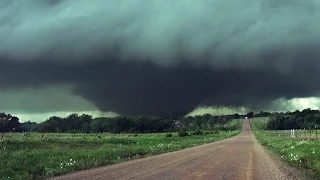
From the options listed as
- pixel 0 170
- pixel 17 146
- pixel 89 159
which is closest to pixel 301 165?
pixel 89 159

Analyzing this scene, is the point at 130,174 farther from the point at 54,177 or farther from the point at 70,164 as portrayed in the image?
the point at 70,164

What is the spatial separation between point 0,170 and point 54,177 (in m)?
2.70

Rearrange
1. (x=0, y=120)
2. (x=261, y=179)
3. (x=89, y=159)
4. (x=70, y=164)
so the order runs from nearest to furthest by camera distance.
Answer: (x=261, y=179)
(x=70, y=164)
(x=89, y=159)
(x=0, y=120)

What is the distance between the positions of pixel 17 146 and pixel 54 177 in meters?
19.1

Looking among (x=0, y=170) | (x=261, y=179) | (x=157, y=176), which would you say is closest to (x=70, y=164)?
(x=0, y=170)

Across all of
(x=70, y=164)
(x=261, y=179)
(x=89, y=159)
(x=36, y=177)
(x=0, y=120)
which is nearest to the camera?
(x=261, y=179)

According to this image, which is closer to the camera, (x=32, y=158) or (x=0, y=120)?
(x=32, y=158)

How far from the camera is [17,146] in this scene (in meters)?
34.3

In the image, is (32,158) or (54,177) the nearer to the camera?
(54,177)

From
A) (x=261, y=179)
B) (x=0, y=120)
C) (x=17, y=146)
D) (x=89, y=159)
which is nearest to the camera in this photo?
(x=261, y=179)

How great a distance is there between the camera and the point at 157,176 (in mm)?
16562

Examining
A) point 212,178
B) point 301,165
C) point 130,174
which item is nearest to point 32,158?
point 130,174

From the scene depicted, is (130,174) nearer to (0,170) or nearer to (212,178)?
(212,178)

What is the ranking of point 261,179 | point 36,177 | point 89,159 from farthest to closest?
point 89,159 → point 36,177 → point 261,179
